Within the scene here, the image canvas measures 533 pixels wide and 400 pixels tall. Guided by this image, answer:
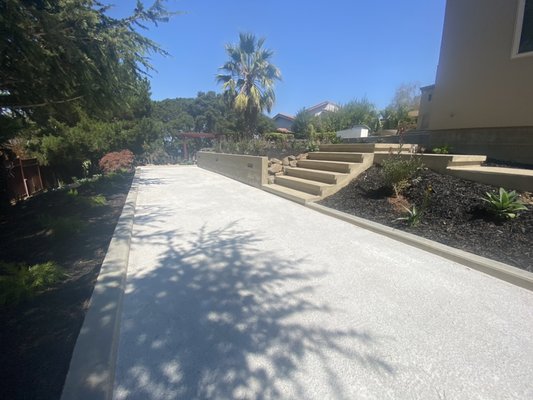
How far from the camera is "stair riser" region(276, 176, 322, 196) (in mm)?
6305

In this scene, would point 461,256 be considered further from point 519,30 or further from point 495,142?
point 519,30

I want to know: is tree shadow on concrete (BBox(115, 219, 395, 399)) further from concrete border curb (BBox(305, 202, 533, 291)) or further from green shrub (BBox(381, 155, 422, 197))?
green shrub (BBox(381, 155, 422, 197))

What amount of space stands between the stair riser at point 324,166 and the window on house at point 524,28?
4.24m

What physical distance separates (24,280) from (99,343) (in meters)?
1.30

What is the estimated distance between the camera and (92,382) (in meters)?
1.44

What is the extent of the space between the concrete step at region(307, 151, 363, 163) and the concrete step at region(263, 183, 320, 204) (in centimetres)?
159

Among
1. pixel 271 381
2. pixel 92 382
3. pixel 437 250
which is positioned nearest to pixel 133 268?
pixel 92 382

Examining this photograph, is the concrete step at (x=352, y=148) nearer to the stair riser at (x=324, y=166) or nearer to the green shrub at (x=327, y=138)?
the stair riser at (x=324, y=166)

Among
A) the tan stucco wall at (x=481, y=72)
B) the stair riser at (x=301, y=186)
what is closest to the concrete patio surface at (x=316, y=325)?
the stair riser at (x=301, y=186)

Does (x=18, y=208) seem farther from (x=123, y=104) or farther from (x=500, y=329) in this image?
(x=500, y=329)

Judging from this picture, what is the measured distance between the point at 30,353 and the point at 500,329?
342cm

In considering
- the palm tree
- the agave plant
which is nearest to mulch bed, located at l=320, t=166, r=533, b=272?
the agave plant

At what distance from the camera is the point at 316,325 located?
6.54ft

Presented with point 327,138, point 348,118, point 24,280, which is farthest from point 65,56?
point 348,118
